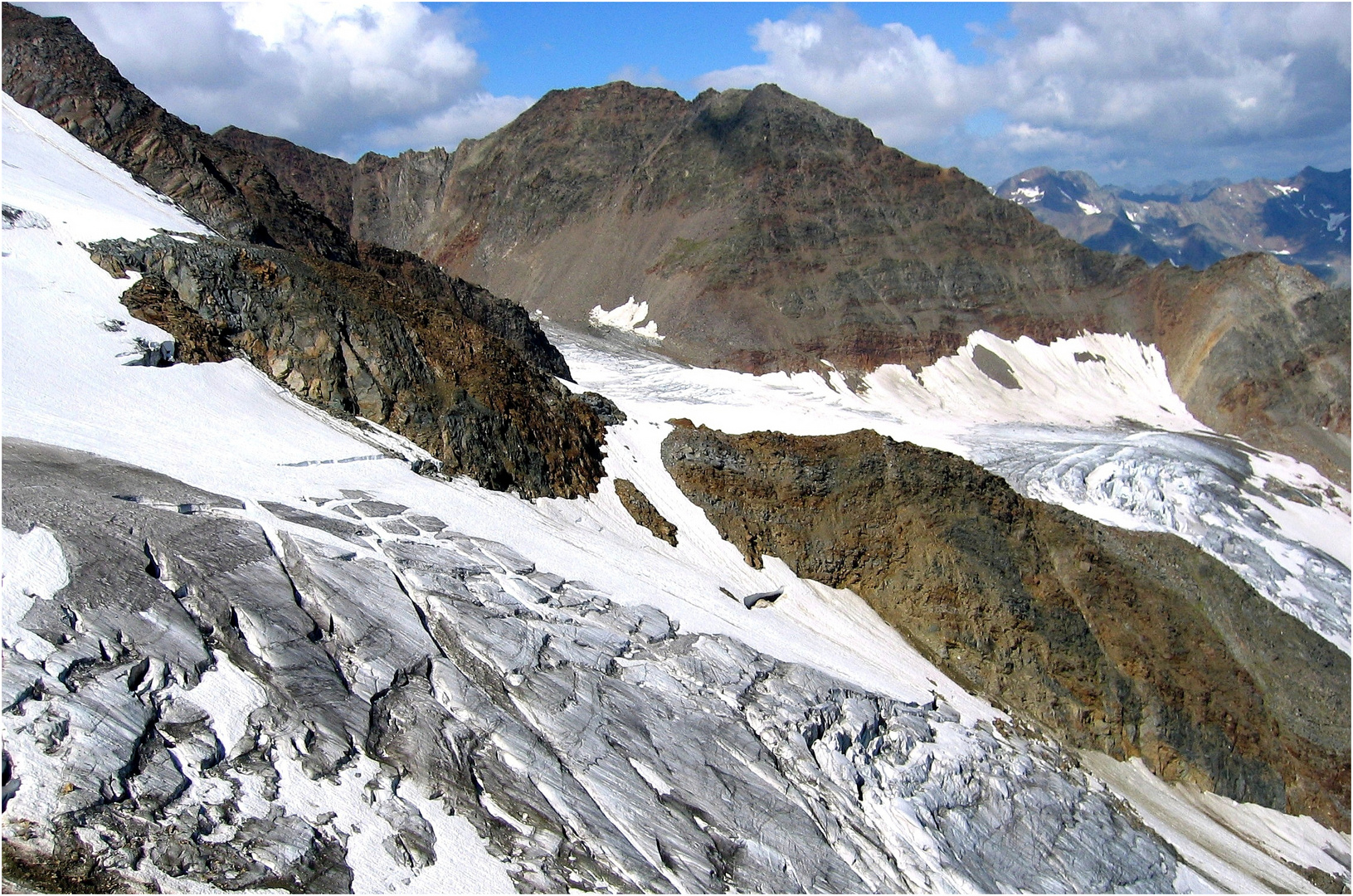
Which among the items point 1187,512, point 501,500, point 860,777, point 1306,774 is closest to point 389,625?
point 501,500

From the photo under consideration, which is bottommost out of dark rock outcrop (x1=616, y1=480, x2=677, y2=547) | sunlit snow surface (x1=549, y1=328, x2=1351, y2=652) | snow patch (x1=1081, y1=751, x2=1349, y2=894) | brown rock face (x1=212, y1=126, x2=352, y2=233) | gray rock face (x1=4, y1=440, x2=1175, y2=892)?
snow patch (x1=1081, y1=751, x2=1349, y2=894)

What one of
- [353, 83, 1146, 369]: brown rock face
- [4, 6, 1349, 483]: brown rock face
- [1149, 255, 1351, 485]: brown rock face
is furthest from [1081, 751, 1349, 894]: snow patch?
[353, 83, 1146, 369]: brown rock face

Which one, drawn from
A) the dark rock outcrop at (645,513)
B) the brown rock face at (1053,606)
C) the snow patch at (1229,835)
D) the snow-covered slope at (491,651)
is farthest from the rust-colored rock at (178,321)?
the snow patch at (1229,835)

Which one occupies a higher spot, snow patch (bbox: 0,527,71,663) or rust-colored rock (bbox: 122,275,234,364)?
rust-colored rock (bbox: 122,275,234,364)

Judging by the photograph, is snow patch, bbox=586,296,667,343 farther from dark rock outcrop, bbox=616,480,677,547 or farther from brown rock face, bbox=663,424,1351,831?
dark rock outcrop, bbox=616,480,677,547

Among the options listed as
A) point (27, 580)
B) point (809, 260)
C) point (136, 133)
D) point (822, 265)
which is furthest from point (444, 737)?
point (822, 265)

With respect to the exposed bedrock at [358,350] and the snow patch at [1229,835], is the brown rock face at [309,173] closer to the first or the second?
the exposed bedrock at [358,350]

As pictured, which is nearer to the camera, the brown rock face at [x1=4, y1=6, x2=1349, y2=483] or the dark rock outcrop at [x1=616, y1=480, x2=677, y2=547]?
the dark rock outcrop at [x1=616, y1=480, x2=677, y2=547]

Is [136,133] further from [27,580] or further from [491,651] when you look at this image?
[491,651]
